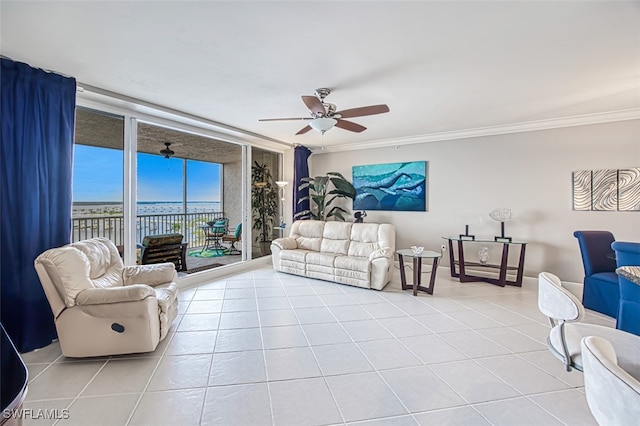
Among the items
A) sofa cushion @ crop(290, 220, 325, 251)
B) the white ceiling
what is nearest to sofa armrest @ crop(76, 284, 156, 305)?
the white ceiling

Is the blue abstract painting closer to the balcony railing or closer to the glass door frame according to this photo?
the glass door frame

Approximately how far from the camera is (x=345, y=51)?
2.26 metres

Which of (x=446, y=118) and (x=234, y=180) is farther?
(x=234, y=180)

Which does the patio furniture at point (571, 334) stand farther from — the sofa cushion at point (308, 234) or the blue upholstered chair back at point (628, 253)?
the sofa cushion at point (308, 234)

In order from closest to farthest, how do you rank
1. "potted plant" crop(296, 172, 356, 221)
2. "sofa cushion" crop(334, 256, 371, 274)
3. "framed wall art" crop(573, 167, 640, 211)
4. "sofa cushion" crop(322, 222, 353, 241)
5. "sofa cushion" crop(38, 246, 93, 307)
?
"sofa cushion" crop(38, 246, 93, 307)
"framed wall art" crop(573, 167, 640, 211)
"sofa cushion" crop(334, 256, 371, 274)
"sofa cushion" crop(322, 222, 353, 241)
"potted plant" crop(296, 172, 356, 221)

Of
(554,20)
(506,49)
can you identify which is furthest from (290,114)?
(554,20)

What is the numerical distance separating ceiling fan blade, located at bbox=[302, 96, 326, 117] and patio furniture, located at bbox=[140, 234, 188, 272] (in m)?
3.52

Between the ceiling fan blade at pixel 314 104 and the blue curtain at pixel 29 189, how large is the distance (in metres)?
2.34

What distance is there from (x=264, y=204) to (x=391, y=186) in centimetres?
296

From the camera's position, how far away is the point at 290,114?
13.0 ft

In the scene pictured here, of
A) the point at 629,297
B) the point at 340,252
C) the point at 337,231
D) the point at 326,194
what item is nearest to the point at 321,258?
the point at 340,252

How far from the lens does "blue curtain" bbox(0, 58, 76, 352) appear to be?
2.35 m

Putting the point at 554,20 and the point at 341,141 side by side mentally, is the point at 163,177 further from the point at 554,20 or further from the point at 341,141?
the point at 554,20

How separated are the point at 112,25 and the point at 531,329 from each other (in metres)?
4.53
